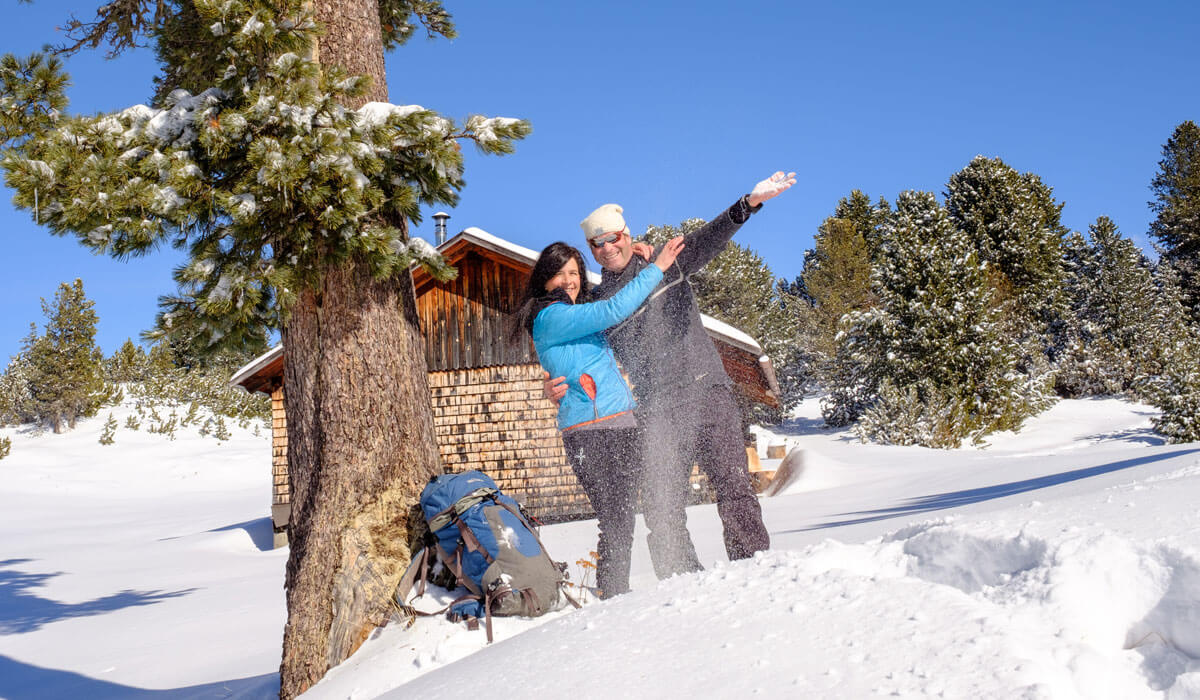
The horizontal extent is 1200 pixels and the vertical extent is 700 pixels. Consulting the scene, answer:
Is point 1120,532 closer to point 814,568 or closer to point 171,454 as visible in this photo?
point 814,568

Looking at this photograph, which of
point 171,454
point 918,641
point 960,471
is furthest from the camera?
point 171,454

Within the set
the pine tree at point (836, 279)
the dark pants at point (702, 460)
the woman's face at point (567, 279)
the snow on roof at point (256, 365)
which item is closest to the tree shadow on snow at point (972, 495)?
the dark pants at point (702, 460)

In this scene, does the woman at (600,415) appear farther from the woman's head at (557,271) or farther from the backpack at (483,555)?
the backpack at (483,555)

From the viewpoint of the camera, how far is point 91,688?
4809mm

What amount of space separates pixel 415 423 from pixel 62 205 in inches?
76.7

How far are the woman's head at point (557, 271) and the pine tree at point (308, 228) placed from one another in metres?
0.79

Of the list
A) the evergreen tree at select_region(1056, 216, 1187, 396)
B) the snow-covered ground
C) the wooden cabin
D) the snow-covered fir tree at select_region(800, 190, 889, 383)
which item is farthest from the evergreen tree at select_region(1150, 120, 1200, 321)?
the snow-covered ground

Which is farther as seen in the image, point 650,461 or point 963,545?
point 650,461

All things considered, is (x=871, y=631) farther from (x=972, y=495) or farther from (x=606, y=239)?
(x=972, y=495)

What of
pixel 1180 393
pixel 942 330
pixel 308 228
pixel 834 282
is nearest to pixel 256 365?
pixel 308 228

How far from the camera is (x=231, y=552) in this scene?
12172 mm

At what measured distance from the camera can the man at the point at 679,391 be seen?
3.29m

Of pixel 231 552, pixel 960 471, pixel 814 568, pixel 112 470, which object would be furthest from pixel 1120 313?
pixel 112 470

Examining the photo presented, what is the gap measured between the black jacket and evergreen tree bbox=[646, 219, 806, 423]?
26.8 m
